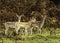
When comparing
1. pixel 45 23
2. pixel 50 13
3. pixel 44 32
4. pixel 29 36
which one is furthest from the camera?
pixel 50 13

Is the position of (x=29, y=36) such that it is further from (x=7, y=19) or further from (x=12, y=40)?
(x=7, y=19)

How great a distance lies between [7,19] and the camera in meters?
19.0

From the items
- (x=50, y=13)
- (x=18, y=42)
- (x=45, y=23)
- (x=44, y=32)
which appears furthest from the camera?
(x=50, y=13)

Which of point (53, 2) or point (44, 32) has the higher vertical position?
point (53, 2)

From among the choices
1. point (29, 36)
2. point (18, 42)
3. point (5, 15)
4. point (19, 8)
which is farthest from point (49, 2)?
point (18, 42)

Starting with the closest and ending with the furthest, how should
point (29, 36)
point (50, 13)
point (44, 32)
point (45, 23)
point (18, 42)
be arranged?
point (18, 42) < point (29, 36) < point (44, 32) < point (45, 23) < point (50, 13)

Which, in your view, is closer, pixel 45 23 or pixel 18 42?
pixel 18 42

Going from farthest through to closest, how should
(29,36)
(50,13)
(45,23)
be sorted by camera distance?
(50,13), (45,23), (29,36)

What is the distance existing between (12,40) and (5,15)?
5.12 m

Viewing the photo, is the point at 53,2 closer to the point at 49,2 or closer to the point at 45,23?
the point at 49,2

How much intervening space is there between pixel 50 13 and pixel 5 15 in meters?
3.64

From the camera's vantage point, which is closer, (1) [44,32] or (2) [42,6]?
(1) [44,32]

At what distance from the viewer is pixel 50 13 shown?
2042 centimetres

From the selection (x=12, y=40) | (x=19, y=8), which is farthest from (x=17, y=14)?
(x=12, y=40)
